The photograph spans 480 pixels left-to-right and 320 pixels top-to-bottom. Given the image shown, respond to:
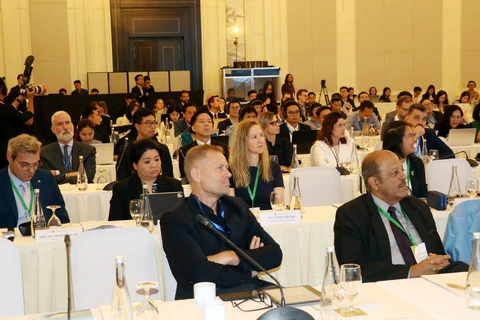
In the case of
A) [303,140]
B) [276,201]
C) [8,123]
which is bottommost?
[276,201]

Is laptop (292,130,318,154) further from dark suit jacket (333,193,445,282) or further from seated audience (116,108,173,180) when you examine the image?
dark suit jacket (333,193,445,282)

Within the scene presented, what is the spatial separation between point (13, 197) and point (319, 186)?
7.58 ft

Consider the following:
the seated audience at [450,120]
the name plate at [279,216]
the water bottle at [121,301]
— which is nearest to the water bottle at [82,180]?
the name plate at [279,216]

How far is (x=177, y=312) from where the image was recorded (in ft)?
9.47

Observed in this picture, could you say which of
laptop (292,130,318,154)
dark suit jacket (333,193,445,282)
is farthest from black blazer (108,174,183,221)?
laptop (292,130,318,154)

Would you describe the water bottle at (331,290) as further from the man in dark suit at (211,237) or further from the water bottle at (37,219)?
the water bottle at (37,219)

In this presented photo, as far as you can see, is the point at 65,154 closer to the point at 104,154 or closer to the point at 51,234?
the point at 104,154

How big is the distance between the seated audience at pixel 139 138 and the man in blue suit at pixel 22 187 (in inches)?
42.0

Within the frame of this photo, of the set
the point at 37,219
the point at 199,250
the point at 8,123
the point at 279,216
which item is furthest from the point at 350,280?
the point at 8,123

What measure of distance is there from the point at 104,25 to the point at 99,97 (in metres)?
2.69

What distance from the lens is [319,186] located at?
19.3ft

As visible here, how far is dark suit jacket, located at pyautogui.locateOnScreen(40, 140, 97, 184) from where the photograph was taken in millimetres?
6957

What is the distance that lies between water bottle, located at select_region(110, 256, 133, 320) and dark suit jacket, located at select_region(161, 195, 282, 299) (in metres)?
0.90

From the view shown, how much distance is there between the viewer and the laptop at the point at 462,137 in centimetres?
880
